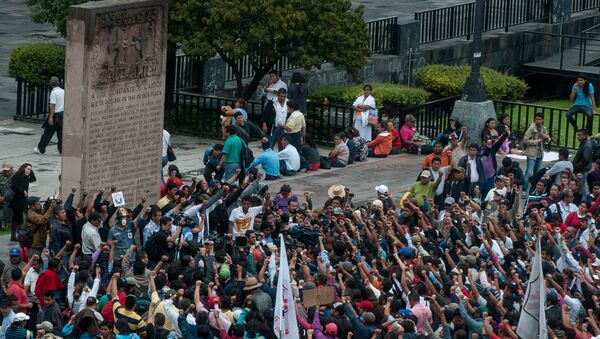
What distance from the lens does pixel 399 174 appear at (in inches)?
1289

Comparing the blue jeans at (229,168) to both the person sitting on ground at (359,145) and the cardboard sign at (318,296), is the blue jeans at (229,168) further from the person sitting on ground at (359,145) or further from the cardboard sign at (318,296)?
the cardboard sign at (318,296)

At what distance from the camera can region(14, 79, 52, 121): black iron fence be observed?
117 feet

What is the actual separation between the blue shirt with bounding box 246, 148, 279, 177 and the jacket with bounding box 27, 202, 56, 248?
6028 millimetres

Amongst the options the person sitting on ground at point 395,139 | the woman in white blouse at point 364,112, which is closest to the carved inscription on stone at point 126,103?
the woman in white blouse at point 364,112

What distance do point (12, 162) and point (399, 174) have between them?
272 inches

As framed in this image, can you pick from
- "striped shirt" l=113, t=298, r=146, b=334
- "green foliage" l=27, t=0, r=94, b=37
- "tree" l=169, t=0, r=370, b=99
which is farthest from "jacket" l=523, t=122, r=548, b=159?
"striped shirt" l=113, t=298, r=146, b=334

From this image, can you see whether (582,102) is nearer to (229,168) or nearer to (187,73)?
(187,73)

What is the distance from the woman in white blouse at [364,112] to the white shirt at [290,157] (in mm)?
2408

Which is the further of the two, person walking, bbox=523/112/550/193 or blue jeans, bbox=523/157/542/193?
blue jeans, bbox=523/157/542/193

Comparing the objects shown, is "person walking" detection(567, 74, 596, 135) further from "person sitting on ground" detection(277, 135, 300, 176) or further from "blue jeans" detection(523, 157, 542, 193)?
"person sitting on ground" detection(277, 135, 300, 176)

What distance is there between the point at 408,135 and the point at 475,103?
4.62ft

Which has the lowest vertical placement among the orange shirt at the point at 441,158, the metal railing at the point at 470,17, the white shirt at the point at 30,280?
the white shirt at the point at 30,280

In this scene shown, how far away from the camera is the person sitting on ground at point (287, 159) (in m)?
31.9

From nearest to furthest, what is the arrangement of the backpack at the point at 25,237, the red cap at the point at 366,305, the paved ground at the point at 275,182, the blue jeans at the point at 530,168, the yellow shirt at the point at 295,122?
the red cap at the point at 366,305, the backpack at the point at 25,237, the paved ground at the point at 275,182, the blue jeans at the point at 530,168, the yellow shirt at the point at 295,122
